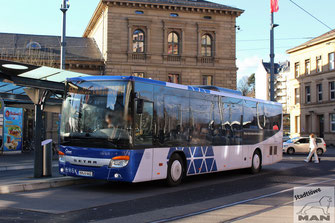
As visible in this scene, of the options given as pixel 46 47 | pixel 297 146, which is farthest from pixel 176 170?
pixel 46 47

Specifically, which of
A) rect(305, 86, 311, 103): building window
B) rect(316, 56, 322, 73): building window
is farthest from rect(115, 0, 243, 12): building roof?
rect(305, 86, 311, 103): building window

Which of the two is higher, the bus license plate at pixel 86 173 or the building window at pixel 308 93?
the building window at pixel 308 93

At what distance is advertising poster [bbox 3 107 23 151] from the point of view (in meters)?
26.7

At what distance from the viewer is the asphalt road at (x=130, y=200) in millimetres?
7812

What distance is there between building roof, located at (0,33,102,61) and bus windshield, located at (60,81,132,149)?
26900 mm

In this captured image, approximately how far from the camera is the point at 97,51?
41719 millimetres

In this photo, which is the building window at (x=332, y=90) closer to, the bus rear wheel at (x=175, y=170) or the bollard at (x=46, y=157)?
the bus rear wheel at (x=175, y=170)

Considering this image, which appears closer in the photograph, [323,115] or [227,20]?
[227,20]

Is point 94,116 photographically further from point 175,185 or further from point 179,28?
point 179,28

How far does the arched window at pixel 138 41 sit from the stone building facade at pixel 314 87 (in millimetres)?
25458

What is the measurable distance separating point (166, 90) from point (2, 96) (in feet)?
40.4

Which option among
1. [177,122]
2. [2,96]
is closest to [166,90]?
[177,122]

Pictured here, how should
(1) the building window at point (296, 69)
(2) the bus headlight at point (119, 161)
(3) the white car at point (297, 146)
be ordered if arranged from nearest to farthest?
Answer: (2) the bus headlight at point (119, 161) < (3) the white car at point (297, 146) < (1) the building window at point (296, 69)

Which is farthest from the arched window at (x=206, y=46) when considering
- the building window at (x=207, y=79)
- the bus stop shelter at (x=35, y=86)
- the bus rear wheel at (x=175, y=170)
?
the bus rear wheel at (x=175, y=170)
